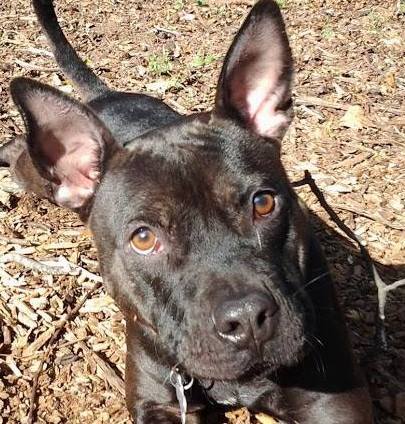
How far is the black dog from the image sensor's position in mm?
3514

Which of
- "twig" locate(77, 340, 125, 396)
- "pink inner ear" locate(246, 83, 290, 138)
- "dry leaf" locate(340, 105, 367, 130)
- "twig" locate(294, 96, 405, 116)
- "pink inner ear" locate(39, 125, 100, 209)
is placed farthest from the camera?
"twig" locate(294, 96, 405, 116)

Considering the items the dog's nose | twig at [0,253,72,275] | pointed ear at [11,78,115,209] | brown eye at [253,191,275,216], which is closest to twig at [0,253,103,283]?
twig at [0,253,72,275]

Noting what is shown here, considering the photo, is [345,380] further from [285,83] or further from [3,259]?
[3,259]

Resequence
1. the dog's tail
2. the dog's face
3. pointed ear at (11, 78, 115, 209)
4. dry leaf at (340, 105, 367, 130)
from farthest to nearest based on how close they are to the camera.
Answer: dry leaf at (340, 105, 367, 130) < the dog's tail < pointed ear at (11, 78, 115, 209) < the dog's face

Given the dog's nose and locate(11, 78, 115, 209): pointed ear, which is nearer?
the dog's nose

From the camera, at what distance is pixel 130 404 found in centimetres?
470

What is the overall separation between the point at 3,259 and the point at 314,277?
109 inches

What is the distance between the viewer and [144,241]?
379 cm

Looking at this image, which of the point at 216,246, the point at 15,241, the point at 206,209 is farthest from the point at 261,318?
the point at 15,241

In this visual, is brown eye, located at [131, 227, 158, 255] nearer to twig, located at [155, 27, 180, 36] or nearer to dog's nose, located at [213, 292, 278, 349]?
dog's nose, located at [213, 292, 278, 349]

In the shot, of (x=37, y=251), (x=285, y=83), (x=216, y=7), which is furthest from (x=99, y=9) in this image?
(x=285, y=83)

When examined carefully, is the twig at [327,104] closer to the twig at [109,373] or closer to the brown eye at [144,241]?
the twig at [109,373]

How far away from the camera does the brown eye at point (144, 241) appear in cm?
375

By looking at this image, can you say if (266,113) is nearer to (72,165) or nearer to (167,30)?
(72,165)
